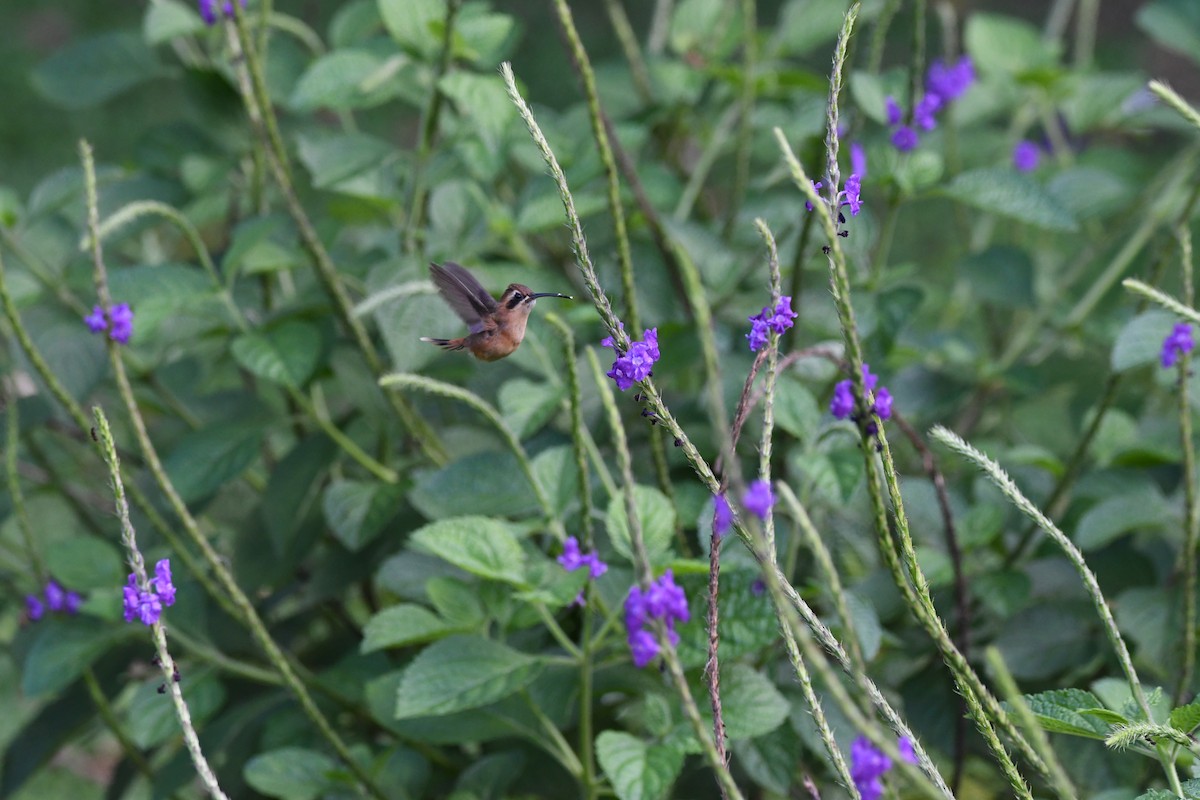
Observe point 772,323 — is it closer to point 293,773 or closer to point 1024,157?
point 293,773

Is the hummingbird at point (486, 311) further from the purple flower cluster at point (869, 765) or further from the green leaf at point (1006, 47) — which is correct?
the green leaf at point (1006, 47)

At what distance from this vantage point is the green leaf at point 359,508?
155cm

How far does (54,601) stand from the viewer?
1700 mm

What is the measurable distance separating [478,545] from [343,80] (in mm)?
763

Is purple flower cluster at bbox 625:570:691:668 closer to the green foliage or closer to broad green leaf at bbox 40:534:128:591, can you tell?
the green foliage

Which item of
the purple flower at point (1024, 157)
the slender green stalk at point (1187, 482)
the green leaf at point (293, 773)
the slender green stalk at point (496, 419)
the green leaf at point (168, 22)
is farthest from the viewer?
the purple flower at point (1024, 157)

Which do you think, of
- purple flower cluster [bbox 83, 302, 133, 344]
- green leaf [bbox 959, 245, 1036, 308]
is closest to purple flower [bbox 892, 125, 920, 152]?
green leaf [bbox 959, 245, 1036, 308]

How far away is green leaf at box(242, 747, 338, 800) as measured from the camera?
1.42 meters

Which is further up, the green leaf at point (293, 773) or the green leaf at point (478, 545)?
the green leaf at point (478, 545)

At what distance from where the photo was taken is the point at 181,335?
6.09ft

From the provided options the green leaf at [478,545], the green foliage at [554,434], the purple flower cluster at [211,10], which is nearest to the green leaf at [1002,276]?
the green foliage at [554,434]

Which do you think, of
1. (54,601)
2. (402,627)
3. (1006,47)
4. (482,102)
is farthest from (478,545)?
(1006,47)

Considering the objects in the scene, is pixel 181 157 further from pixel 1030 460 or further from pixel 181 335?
pixel 1030 460

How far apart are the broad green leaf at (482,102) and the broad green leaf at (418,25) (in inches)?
4.0
